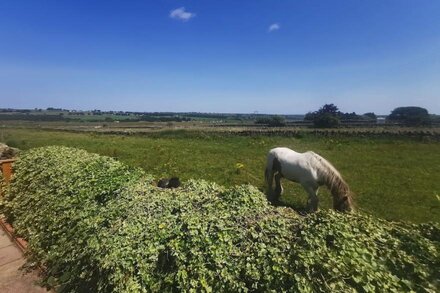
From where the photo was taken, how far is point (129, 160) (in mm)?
17312

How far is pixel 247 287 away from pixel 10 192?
27.1 ft

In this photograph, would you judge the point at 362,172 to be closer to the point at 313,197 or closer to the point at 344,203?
the point at 313,197

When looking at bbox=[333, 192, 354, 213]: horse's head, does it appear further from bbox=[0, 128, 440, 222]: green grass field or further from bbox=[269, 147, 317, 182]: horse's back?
bbox=[0, 128, 440, 222]: green grass field

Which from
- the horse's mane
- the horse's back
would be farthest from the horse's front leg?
the horse's mane

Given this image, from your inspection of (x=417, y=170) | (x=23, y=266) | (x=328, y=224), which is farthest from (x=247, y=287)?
(x=417, y=170)

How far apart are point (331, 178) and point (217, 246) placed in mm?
5194

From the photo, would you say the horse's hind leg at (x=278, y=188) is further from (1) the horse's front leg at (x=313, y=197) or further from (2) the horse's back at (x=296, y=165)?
(1) the horse's front leg at (x=313, y=197)

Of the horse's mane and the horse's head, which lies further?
the horse's mane

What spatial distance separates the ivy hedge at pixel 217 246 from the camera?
10.7 ft

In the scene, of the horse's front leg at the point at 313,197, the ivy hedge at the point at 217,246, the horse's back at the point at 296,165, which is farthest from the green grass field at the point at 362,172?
the ivy hedge at the point at 217,246

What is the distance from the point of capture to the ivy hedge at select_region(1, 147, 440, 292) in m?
3.27

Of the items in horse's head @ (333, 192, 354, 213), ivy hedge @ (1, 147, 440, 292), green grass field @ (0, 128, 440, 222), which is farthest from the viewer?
green grass field @ (0, 128, 440, 222)

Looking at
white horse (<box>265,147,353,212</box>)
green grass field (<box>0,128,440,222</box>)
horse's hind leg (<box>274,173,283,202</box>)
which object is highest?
white horse (<box>265,147,353,212</box>)

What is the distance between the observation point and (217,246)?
12.6 ft
